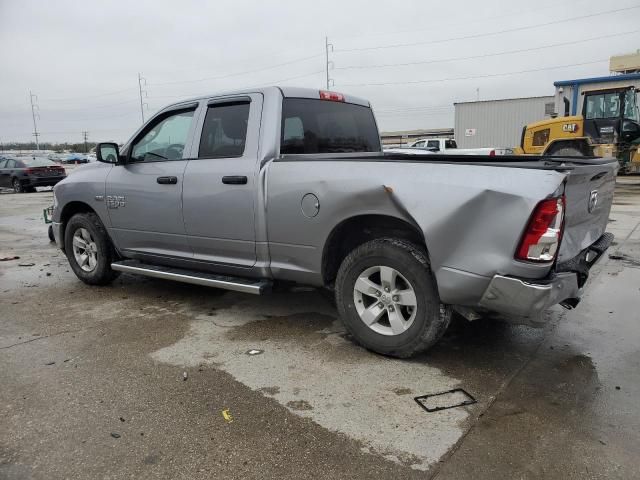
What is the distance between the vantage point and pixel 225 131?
452 centimetres

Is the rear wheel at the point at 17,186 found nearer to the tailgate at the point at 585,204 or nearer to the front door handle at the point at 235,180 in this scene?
the front door handle at the point at 235,180

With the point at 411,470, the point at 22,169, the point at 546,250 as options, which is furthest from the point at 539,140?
the point at 22,169

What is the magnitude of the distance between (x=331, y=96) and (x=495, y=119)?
27.8 metres

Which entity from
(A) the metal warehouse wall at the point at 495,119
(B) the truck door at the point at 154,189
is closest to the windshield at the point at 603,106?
(A) the metal warehouse wall at the point at 495,119

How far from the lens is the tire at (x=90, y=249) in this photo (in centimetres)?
561

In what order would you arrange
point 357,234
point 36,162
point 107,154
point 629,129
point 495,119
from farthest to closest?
point 495,119 < point 36,162 < point 629,129 < point 107,154 < point 357,234

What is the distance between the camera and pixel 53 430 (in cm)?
288

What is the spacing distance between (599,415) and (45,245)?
29.2ft

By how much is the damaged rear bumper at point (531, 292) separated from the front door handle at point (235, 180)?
82.0 inches

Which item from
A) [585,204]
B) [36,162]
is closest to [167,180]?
[585,204]

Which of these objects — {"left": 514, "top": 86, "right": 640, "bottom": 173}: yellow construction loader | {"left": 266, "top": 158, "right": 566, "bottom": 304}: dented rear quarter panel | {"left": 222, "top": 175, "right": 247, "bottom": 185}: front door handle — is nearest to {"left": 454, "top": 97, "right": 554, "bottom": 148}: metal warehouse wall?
{"left": 514, "top": 86, "right": 640, "bottom": 173}: yellow construction loader

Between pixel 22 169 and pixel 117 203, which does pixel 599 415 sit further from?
pixel 22 169

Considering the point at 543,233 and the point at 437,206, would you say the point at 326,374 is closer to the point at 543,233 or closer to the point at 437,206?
the point at 437,206

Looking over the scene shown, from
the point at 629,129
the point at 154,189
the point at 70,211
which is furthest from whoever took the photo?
the point at 629,129
